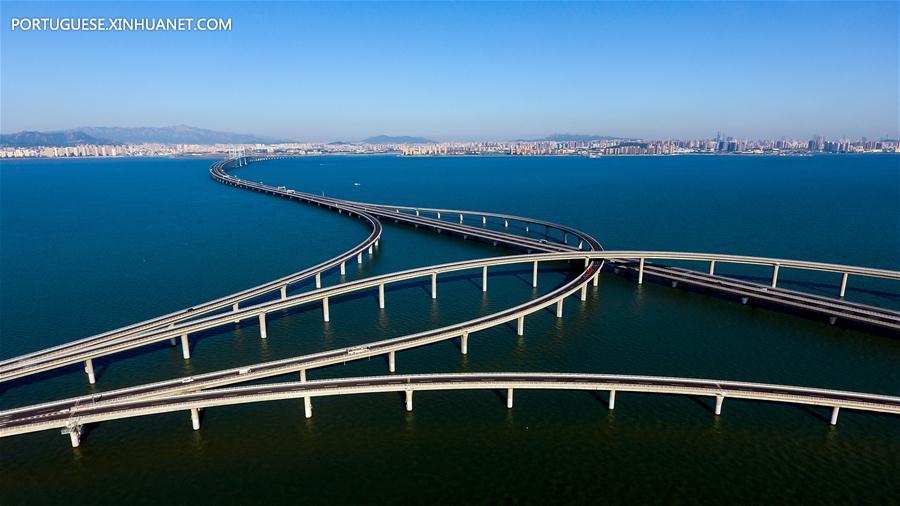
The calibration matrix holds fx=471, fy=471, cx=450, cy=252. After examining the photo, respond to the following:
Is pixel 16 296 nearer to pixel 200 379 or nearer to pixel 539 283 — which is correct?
pixel 200 379

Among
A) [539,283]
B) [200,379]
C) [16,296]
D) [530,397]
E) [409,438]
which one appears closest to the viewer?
[409,438]

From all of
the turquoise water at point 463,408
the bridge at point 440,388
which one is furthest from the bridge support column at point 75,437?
the turquoise water at point 463,408

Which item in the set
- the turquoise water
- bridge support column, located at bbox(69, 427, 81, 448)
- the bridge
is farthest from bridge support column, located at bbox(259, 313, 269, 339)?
bridge support column, located at bbox(69, 427, 81, 448)

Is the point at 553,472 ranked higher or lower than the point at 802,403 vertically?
lower

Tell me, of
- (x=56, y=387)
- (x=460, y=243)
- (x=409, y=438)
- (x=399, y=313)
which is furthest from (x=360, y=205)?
(x=409, y=438)

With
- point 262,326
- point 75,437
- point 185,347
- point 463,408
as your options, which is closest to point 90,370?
point 185,347

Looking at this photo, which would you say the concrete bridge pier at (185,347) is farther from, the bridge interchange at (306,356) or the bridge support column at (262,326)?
the bridge support column at (262,326)

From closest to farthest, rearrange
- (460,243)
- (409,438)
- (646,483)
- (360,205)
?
1. (646,483)
2. (409,438)
3. (460,243)
4. (360,205)

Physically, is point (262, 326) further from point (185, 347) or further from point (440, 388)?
point (440, 388)

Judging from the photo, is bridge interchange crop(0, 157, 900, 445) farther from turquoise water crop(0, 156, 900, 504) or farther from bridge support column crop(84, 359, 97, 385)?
turquoise water crop(0, 156, 900, 504)
